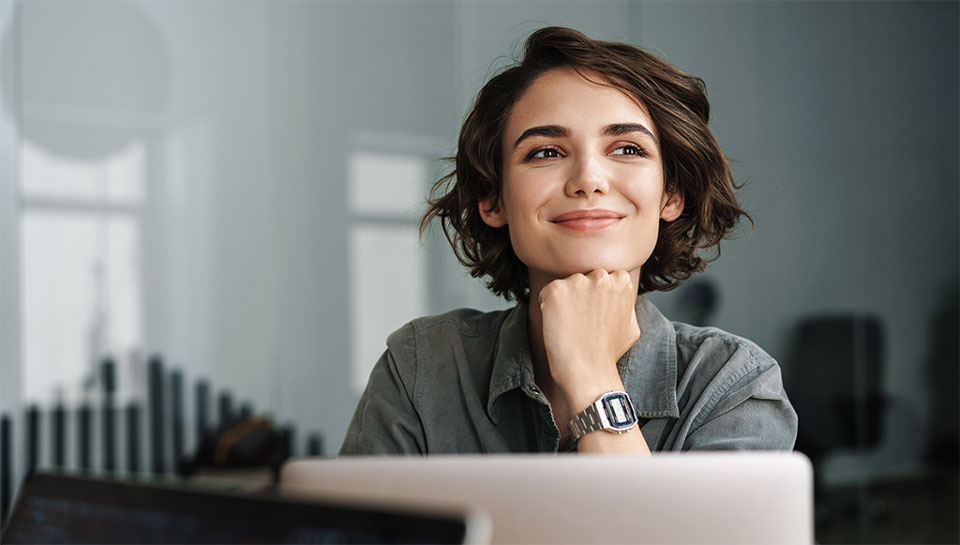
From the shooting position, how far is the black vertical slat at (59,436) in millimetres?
3340

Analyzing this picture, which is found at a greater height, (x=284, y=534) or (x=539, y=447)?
(x=284, y=534)

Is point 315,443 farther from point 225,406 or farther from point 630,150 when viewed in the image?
point 630,150

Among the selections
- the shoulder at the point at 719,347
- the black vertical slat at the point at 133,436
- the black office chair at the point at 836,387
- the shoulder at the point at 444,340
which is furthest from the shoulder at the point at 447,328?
the black vertical slat at the point at 133,436

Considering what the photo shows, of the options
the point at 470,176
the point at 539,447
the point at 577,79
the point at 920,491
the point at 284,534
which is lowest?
the point at 920,491

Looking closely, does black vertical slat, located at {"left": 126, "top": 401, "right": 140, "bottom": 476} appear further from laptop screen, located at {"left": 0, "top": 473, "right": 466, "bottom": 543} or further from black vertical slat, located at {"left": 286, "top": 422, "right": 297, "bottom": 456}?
laptop screen, located at {"left": 0, "top": 473, "right": 466, "bottom": 543}

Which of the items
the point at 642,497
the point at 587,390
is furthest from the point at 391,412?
the point at 642,497

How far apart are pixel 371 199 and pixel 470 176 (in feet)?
6.04

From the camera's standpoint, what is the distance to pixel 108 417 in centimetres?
340

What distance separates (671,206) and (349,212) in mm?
2055

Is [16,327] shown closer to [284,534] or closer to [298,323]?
[298,323]

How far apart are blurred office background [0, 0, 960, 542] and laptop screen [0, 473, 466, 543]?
2.63 m

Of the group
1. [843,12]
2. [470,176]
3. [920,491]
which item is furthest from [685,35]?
[920,491]

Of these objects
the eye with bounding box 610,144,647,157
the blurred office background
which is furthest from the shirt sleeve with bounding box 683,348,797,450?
the blurred office background

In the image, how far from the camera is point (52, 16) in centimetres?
334
